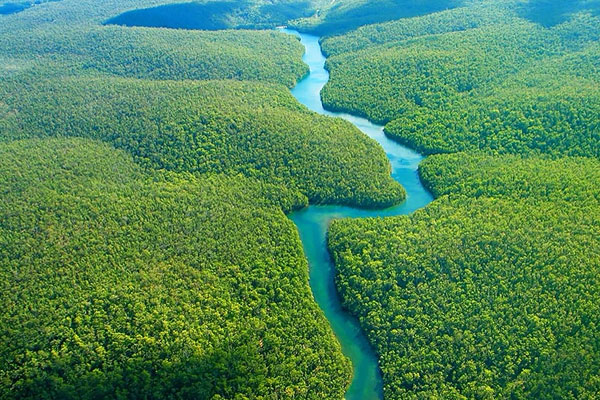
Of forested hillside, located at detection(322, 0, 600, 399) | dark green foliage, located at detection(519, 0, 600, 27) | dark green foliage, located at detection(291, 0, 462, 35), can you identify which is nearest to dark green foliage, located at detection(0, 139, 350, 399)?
forested hillside, located at detection(322, 0, 600, 399)

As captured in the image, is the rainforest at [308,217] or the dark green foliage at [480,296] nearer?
the dark green foliage at [480,296]

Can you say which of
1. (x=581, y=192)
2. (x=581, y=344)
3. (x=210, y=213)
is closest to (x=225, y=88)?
(x=210, y=213)

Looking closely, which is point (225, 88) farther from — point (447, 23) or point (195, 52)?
point (447, 23)

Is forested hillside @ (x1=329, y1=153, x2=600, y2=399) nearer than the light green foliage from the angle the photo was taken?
Yes

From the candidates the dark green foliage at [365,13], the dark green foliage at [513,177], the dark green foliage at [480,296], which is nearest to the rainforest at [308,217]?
the dark green foliage at [480,296]

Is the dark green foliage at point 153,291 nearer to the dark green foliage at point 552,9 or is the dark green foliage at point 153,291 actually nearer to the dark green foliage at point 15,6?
the dark green foliage at point 552,9

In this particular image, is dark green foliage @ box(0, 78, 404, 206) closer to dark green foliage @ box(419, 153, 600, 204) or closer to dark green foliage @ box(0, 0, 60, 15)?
dark green foliage @ box(419, 153, 600, 204)

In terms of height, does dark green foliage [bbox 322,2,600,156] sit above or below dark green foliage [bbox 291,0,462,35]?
below
